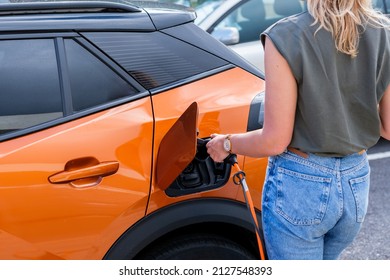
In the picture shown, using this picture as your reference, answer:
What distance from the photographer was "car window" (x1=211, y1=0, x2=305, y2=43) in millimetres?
5723

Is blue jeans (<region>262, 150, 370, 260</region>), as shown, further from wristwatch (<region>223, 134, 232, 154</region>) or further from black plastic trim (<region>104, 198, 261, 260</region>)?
black plastic trim (<region>104, 198, 261, 260</region>)

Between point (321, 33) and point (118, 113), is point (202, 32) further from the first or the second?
point (321, 33)

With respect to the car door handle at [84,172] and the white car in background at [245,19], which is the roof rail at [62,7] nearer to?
the car door handle at [84,172]

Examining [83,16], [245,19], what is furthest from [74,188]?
[245,19]

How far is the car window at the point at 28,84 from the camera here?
2350mm

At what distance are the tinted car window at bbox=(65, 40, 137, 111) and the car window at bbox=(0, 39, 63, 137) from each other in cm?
6

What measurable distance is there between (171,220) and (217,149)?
1.37ft

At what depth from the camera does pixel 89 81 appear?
243 centimetres

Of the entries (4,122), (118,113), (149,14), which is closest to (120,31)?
(149,14)

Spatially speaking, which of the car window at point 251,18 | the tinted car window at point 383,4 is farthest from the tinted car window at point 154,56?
the tinted car window at point 383,4

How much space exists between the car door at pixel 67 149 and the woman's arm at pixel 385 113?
808mm

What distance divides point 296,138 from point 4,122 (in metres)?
1.04

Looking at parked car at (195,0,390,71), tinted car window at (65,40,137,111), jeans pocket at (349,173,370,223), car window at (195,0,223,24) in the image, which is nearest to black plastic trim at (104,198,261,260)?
tinted car window at (65,40,137,111)
